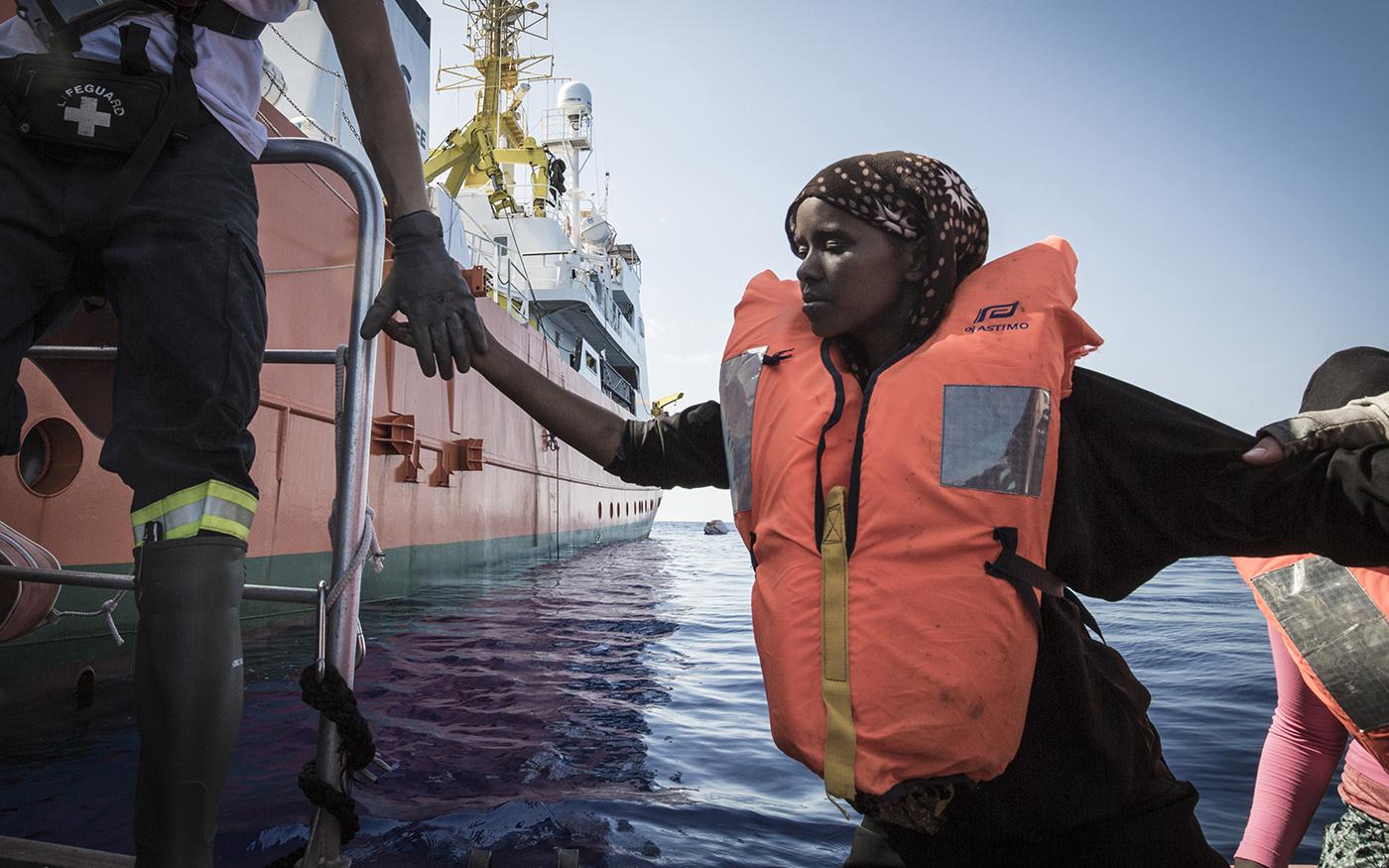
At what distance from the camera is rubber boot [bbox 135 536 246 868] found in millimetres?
1007

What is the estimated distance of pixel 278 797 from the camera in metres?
2.33

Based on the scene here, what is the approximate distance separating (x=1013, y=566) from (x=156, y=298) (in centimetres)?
133

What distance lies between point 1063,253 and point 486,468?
9015 mm

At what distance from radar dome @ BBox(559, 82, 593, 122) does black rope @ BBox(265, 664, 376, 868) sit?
77.3 feet

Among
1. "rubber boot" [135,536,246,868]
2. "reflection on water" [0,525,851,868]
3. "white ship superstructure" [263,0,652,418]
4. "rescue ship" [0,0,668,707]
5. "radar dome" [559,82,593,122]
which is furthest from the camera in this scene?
"radar dome" [559,82,593,122]

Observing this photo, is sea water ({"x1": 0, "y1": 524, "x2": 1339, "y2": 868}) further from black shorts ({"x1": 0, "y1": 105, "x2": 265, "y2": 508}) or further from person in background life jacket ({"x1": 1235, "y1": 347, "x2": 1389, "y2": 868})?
black shorts ({"x1": 0, "y1": 105, "x2": 265, "y2": 508})

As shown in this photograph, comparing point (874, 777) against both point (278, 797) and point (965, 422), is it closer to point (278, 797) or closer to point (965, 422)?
point (965, 422)

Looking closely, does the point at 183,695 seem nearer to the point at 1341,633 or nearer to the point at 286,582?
the point at 1341,633

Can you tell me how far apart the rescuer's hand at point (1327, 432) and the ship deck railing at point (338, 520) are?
4.75 feet

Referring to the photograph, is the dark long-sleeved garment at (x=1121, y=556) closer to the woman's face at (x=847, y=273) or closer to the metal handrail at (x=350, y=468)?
the woman's face at (x=847, y=273)

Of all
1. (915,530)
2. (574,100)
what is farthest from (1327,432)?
(574,100)

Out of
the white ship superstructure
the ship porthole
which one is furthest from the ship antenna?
the ship porthole

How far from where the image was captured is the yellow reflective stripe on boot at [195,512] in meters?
1.08

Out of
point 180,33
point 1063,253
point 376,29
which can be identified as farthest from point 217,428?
point 1063,253
